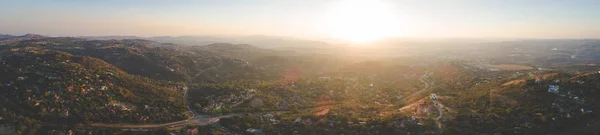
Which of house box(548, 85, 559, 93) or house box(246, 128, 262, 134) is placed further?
house box(548, 85, 559, 93)

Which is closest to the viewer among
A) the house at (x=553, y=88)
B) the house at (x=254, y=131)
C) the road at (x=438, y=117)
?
the road at (x=438, y=117)

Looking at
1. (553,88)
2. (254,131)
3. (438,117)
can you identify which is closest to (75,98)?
(254,131)

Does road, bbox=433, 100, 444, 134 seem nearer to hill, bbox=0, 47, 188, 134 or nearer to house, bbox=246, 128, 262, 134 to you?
house, bbox=246, 128, 262, 134

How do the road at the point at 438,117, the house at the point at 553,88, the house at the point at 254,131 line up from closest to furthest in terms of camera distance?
1. the road at the point at 438,117
2. the house at the point at 254,131
3. the house at the point at 553,88

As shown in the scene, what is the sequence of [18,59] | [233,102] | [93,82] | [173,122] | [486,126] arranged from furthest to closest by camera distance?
1. [18,59]
2. [233,102]
3. [93,82]
4. [173,122]
5. [486,126]

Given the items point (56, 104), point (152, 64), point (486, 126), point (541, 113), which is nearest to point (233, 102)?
point (56, 104)

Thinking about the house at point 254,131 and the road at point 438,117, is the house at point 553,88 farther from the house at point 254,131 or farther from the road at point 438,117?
the house at point 254,131

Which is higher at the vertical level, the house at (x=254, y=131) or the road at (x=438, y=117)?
the road at (x=438, y=117)

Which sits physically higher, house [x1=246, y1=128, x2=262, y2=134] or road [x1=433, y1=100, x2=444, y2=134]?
road [x1=433, y1=100, x2=444, y2=134]

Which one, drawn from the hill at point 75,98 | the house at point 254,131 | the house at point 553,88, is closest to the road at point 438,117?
the house at point 553,88

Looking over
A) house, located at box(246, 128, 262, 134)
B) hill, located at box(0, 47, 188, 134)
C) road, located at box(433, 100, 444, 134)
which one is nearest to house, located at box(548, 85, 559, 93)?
road, located at box(433, 100, 444, 134)

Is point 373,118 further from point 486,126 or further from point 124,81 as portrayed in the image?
point 124,81
